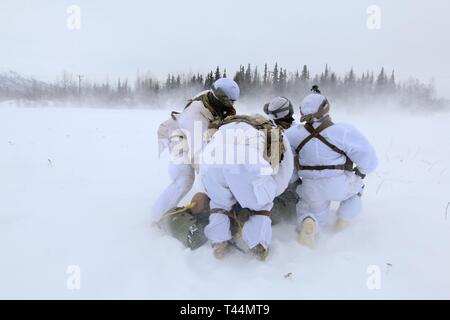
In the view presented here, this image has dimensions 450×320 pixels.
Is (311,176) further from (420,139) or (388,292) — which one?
(420,139)

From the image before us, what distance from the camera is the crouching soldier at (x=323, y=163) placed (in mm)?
3812

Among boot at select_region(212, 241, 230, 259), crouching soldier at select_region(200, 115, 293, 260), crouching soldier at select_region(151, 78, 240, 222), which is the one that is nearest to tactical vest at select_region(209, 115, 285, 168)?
crouching soldier at select_region(200, 115, 293, 260)

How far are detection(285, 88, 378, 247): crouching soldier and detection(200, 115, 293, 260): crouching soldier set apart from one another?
43cm

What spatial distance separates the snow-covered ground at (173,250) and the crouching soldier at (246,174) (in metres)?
0.27

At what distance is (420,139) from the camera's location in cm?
1089

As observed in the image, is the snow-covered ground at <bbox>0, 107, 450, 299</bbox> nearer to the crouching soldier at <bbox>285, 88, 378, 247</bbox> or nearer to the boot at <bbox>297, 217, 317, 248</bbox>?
the boot at <bbox>297, 217, 317, 248</bbox>

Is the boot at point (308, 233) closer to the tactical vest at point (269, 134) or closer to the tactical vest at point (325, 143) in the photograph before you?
the tactical vest at point (325, 143)

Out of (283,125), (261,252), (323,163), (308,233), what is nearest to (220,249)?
(261,252)

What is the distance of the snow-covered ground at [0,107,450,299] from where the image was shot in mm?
3156

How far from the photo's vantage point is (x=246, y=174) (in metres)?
3.35

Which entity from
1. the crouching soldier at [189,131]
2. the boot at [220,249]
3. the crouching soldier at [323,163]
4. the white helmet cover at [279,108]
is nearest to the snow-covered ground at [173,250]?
the boot at [220,249]

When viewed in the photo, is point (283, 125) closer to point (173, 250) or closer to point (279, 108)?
point (279, 108)

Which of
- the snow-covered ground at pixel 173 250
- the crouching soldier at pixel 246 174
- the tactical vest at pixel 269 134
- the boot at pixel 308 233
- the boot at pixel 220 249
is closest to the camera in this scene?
the snow-covered ground at pixel 173 250
